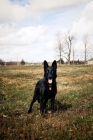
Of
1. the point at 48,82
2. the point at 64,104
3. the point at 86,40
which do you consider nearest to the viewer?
the point at 48,82

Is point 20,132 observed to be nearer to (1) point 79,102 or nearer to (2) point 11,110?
(2) point 11,110

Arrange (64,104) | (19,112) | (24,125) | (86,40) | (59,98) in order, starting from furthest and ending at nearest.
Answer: (86,40)
(59,98)
(64,104)
(19,112)
(24,125)

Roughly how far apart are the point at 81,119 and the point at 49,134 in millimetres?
1569

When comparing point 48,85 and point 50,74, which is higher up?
point 50,74

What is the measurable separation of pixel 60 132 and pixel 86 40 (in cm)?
10933

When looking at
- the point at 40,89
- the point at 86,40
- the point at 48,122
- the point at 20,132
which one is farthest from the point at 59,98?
the point at 86,40

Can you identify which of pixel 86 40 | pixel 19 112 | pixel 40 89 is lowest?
pixel 19 112

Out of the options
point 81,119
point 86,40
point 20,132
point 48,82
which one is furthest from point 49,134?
point 86,40

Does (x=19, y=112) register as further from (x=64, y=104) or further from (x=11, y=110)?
(x=64, y=104)

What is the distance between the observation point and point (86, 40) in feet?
367

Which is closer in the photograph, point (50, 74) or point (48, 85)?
point (50, 74)

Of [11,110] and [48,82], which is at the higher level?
[48,82]

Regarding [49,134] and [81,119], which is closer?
[49,134]

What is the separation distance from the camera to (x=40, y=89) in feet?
30.8
